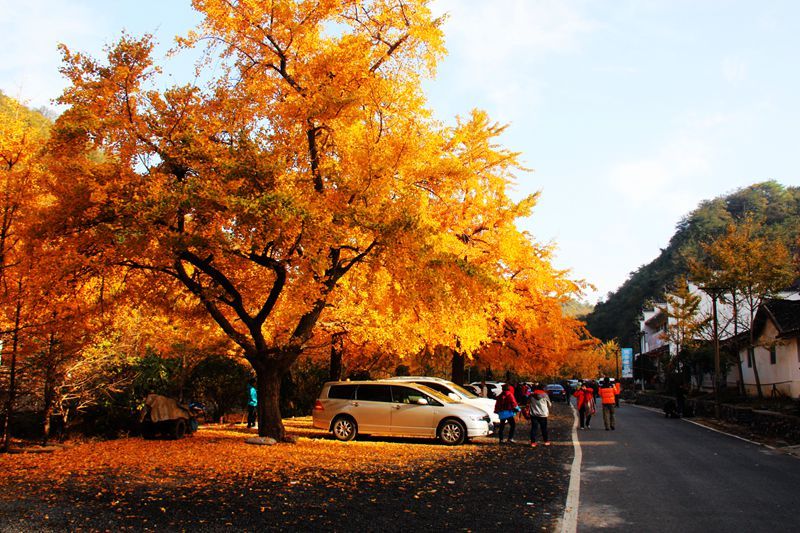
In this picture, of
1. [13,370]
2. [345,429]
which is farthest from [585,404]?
[13,370]

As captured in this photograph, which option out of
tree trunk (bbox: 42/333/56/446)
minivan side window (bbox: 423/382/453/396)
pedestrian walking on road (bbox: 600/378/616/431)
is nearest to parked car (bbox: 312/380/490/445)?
minivan side window (bbox: 423/382/453/396)

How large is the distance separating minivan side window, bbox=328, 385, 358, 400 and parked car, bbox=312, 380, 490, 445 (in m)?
0.03

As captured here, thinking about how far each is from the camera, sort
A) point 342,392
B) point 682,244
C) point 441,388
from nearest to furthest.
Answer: point 342,392, point 441,388, point 682,244

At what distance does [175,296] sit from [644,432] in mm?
15860

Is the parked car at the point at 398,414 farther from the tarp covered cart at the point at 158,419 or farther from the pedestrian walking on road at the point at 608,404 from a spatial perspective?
the pedestrian walking on road at the point at 608,404

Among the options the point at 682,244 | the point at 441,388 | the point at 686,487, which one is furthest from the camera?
the point at 682,244

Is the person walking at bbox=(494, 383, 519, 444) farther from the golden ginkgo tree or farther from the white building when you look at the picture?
the white building

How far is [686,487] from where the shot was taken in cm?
1040

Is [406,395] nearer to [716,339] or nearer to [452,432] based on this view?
[452,432]

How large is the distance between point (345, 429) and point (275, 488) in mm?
8388

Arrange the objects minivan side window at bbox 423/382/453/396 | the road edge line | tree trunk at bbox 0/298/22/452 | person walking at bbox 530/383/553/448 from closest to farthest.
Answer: the road edge line
tree trunk at bbox 0/298/22/452
person walking at bbox 530/383/553/448
minivan side window at bbox 423/382/453/396

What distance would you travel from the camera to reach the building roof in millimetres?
29953

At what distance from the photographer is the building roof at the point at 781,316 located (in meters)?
30.0

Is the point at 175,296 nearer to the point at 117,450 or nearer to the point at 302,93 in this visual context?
the point at 117,450
